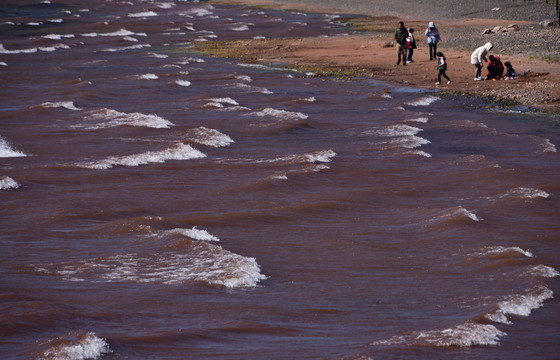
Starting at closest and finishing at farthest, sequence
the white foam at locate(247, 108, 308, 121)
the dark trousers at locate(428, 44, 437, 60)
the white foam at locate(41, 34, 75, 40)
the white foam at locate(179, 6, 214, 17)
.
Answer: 1. the white foam at locate(247, 108, 308, 121)
2. the dark trousers at locate(428, 44, 437, 60)
3. the white foam at locate(41, 34, 75, 40)
4. the white foam at locate(179, 6, 214, 17)

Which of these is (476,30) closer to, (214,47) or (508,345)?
(214,47)

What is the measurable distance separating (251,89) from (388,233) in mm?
16956

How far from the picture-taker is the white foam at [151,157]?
762 inches

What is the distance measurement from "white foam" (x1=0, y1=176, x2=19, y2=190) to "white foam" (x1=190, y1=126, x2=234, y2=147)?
5.28 m

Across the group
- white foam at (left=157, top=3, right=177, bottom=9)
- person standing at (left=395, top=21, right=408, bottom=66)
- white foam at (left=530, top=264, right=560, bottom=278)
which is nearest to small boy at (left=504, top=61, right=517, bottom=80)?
person standing at (left=395, top=21, right=408, bottom=66)

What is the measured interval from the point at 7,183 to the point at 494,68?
58.7 feet

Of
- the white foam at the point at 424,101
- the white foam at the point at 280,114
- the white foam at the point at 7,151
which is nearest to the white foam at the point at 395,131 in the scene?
the white foam at the point at 280,114

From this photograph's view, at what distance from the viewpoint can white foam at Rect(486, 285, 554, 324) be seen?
10844 millimetres

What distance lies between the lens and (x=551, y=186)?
17.4 metres

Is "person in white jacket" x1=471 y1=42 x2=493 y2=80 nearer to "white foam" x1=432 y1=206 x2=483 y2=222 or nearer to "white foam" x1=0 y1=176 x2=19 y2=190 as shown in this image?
"white foam" x1=432 y1=206 x2=483 y2=222

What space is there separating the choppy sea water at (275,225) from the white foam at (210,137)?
9cm

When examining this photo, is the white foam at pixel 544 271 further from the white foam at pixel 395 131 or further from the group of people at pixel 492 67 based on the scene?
the group of people at pixel 492 67

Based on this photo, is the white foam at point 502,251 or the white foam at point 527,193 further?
the white foam at point 527,193

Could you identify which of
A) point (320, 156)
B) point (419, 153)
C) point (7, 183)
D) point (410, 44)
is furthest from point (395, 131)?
point (410, 44)
